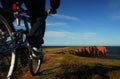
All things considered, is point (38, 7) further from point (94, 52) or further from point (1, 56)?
point (94, 52)

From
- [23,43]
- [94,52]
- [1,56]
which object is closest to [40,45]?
[23,43]

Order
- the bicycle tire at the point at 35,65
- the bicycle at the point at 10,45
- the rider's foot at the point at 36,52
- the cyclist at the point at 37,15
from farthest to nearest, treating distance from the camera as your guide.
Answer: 1. the bicycle tire at the point at 35,65
2. the rider's foot at the point at 36,52
3. the cyclist at the point at 37,15
4. the bicycle at the point at 10,45

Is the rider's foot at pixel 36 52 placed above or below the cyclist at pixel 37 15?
below

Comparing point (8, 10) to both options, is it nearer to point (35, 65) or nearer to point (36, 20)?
point (36, 20)

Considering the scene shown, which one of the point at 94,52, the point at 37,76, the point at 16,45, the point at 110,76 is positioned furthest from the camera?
the point at 94,52

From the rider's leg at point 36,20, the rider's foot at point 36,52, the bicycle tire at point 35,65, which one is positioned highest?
the rider's leg at point 36,20

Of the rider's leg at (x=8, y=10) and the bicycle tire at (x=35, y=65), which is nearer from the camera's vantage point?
the rider's leg at (x=8, y=10)

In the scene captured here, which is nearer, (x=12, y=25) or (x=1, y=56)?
(x=1, y=56)

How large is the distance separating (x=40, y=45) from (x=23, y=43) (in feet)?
2.71

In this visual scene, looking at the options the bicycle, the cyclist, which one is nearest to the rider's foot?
the cyclist

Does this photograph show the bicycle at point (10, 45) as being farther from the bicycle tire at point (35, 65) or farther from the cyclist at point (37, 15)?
the bicycle tire at point (35, 65)

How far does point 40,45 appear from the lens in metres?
6.38

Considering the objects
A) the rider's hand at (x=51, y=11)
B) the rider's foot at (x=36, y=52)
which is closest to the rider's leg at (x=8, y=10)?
the rider's hand at (x=51, y=11)

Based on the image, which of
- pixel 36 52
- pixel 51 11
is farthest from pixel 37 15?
pixel 36 52
